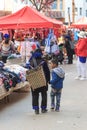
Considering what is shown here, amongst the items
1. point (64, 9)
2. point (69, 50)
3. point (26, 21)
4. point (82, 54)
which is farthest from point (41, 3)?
point (82, 54)

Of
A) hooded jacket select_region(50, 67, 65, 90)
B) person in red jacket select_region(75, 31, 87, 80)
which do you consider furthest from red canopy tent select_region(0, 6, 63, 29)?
hooded jacket select_region(50, 67, 65, 90)

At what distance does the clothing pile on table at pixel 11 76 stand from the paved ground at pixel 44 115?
53 cm

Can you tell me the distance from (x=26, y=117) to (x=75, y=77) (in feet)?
25.7

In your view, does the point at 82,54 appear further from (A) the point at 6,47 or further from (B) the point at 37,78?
(B) the point at 37,78

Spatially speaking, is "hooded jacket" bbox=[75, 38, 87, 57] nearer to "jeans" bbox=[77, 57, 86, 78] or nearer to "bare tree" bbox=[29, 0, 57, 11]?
"jeans" bbox=[77, 57, 86, 78]

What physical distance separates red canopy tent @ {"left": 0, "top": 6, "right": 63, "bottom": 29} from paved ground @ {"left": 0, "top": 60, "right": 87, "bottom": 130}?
532 centimetres

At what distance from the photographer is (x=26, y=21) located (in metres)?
18.4

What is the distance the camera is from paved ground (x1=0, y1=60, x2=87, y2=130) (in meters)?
9.16

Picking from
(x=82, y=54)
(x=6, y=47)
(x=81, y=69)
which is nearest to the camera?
(x=82, y=54)

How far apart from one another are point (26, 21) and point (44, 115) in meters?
8.77

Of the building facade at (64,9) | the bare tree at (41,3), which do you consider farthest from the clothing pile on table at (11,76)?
the building facade at (64,9)

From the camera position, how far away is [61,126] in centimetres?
911

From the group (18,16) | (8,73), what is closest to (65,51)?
(18,16)

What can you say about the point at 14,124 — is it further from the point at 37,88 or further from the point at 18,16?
the point at 18,16
